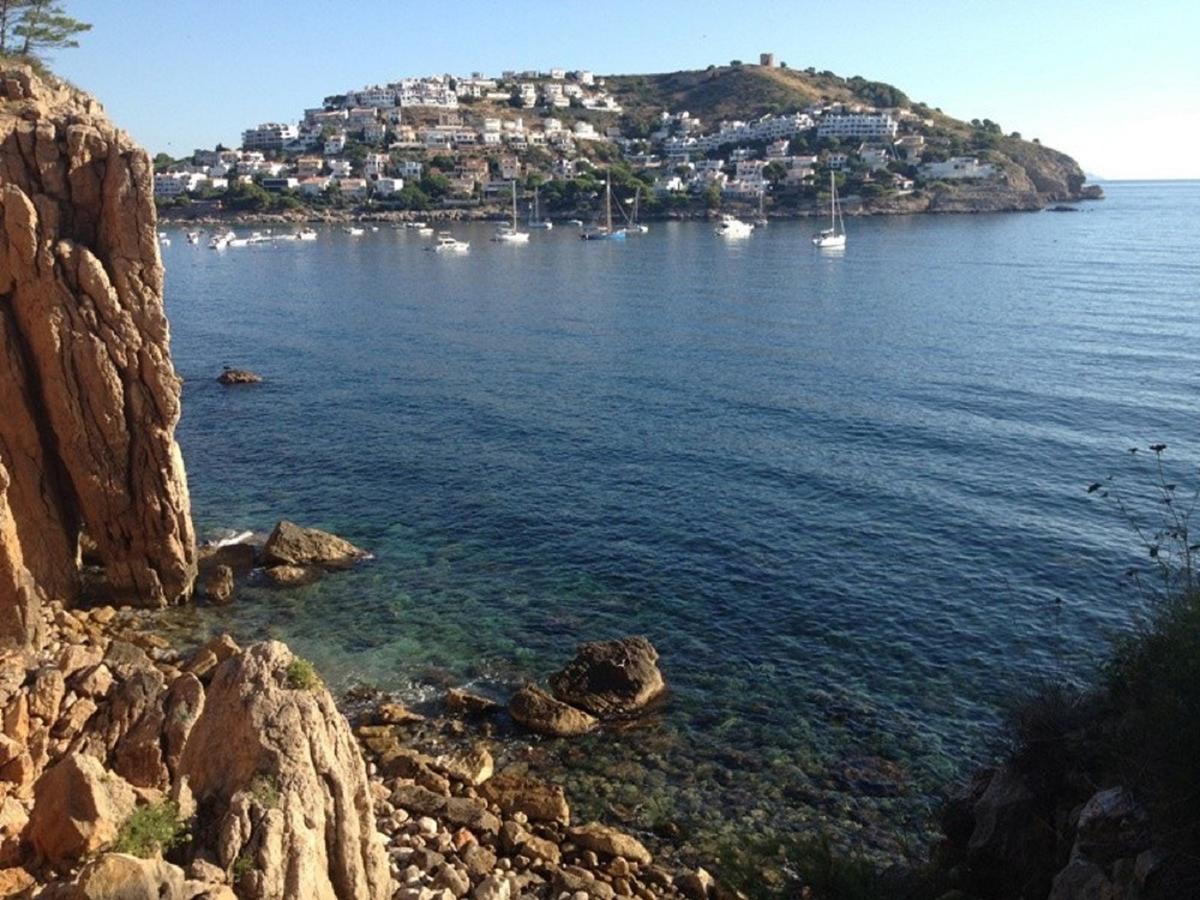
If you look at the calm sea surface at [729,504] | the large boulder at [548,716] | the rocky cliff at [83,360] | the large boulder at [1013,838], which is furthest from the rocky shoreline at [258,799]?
the rocky cliff at [83,360]

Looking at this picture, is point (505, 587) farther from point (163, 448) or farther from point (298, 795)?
point (298, 795)

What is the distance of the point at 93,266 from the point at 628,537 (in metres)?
20.2

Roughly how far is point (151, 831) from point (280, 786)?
1.59 m

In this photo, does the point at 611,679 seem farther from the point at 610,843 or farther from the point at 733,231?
the point at 733,231

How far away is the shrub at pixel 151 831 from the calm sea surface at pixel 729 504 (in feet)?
39.4

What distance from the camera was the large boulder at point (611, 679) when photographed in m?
25.8

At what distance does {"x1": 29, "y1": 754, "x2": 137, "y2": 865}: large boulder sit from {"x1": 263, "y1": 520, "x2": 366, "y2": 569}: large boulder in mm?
23023

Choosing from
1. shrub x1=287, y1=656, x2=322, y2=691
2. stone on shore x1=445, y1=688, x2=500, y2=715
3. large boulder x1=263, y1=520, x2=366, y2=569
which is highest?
shrub x1=287, y1=656, x2=322, y2=691

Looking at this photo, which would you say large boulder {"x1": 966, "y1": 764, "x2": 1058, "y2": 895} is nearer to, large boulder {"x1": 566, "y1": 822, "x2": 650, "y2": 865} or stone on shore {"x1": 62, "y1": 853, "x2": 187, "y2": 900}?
large boulder {"x1": 566, "y1": 822, "x2": 650, "y2": 865}

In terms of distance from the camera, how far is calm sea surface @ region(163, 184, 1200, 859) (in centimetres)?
2498

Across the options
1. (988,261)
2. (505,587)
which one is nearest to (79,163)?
(505,587)

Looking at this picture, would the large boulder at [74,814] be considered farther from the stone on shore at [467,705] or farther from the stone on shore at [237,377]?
the stone on shore at [237,377]

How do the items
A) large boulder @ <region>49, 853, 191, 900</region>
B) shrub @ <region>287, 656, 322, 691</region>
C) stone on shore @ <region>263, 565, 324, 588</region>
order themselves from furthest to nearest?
stone on shore @ <region>263, 565, 324, 588</region> → shrub @ <region>287, 656, 322, 691</region> → large boulder @ <region>49, 853, 191, 900</region>

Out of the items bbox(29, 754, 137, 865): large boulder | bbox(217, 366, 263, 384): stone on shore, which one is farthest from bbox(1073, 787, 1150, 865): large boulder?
bbox(217, 366, 263, 384): stone on shore
